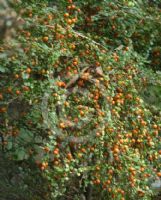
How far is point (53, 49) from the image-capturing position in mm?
3096

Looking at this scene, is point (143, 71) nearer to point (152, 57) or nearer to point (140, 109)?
point (140, 109)

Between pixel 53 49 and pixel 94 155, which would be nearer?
pixel 53 49

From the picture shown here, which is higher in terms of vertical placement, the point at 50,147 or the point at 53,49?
the point at 53,49

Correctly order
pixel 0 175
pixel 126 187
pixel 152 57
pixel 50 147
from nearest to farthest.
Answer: pixel 50 147 → pixel 126 187 → pixel 0 175 → pixel 152 57

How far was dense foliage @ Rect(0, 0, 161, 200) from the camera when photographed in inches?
120

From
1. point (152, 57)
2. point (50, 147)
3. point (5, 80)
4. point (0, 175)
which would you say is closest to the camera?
point (50, 147)


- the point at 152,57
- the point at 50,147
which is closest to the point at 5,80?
the point at 50,147

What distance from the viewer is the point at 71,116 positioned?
3.14 metres

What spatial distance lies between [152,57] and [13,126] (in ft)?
6.00

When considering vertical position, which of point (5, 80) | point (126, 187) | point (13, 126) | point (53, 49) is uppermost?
point (53, 49)

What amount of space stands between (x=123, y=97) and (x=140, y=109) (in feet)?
0.52

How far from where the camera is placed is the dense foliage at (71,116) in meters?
3.04

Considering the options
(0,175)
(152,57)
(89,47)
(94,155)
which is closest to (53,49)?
(89,47)

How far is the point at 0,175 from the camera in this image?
3.90 m
